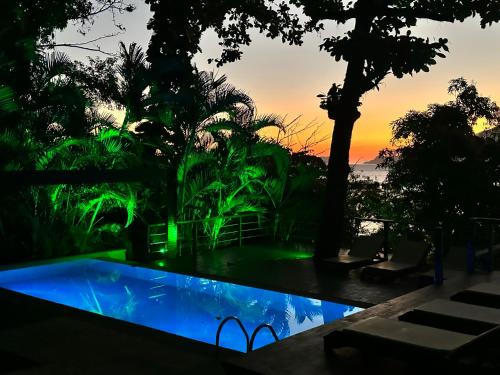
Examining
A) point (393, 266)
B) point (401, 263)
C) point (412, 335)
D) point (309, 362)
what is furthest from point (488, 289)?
point (401, 263)

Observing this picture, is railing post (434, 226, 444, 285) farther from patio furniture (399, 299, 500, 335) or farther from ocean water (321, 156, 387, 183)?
ocean water (321, 156, 387, 183)

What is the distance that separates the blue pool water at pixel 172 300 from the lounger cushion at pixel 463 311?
7.23 ft

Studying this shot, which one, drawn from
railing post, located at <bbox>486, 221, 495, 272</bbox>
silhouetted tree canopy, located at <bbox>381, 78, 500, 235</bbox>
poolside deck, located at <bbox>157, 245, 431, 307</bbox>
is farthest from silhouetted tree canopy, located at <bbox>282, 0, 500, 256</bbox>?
silhouetted tree canopy, located at <bbox>381, 78, 500, 235</bbox>

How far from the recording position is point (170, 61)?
1203cm

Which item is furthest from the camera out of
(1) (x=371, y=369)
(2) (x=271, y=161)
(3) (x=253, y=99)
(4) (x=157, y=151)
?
(2) (x=271, y=161)

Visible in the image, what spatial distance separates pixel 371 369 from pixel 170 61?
8876mm

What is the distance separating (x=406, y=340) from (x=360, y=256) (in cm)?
585

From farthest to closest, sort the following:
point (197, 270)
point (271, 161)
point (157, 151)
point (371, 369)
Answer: point (271, 161) → point (157, 151) → point (197, 270) → point (371, 369)

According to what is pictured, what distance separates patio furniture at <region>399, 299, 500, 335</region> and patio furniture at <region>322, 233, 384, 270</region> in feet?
14.1

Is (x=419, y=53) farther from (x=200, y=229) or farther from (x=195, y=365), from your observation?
(x=195, y=365)

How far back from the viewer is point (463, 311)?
5.25m

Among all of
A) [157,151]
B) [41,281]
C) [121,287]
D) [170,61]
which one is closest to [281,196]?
[157,151]

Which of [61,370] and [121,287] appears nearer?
[61,370]

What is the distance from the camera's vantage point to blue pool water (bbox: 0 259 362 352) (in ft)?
25.4
